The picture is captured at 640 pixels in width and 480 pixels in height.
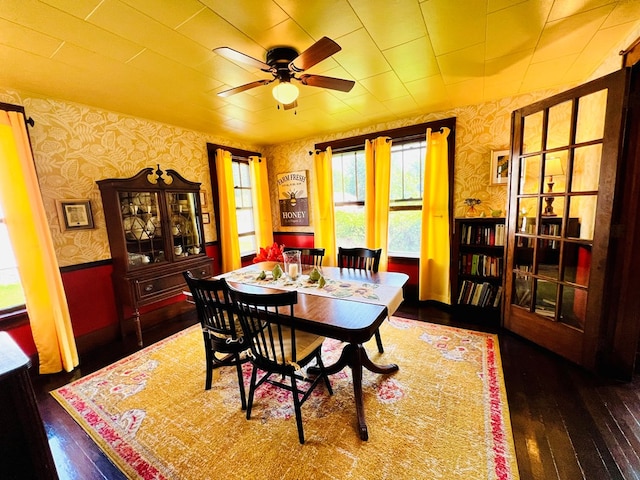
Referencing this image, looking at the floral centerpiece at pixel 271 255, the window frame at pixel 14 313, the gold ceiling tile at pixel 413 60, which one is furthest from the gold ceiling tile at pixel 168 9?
the floral centerpiece at pixel 271 255

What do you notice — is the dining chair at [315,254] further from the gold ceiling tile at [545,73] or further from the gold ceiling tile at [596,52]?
the gold ceiling tile at [596,52]

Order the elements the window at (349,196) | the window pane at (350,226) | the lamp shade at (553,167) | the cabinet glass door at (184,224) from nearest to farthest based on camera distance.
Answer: the lamp shade at (553,167), the cabinet glass door at (184,224), the window at (349,196), the window pane at (350,226)

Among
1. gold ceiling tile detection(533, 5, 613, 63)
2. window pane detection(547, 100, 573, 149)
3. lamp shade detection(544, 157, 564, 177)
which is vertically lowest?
lamp shade detection(544, 157, 564, 177)

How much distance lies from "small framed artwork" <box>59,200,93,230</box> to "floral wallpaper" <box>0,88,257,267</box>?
4cm

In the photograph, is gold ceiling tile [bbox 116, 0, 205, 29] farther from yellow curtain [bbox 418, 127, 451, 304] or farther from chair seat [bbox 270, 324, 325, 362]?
yellow curtain [bbox 418, 127, 451, 304]

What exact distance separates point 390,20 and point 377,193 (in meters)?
2.24

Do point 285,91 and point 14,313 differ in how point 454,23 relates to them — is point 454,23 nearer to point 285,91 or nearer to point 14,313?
point 285,91

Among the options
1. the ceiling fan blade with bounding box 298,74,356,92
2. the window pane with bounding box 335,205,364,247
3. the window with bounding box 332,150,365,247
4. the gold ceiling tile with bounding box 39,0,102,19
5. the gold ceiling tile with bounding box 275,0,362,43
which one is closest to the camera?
the gold ceiling tile with bounding box 39,0,102,19

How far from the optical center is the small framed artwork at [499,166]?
9.78 ft

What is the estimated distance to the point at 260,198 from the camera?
4.43m

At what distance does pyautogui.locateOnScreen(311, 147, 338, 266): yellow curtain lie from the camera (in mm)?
4051

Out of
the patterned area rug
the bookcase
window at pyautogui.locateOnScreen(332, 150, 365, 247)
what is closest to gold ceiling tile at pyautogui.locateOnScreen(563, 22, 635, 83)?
the bookcase

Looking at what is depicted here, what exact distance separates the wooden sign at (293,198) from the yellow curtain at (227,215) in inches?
36.3

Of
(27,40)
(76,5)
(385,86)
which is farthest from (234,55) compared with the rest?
(385,86)
